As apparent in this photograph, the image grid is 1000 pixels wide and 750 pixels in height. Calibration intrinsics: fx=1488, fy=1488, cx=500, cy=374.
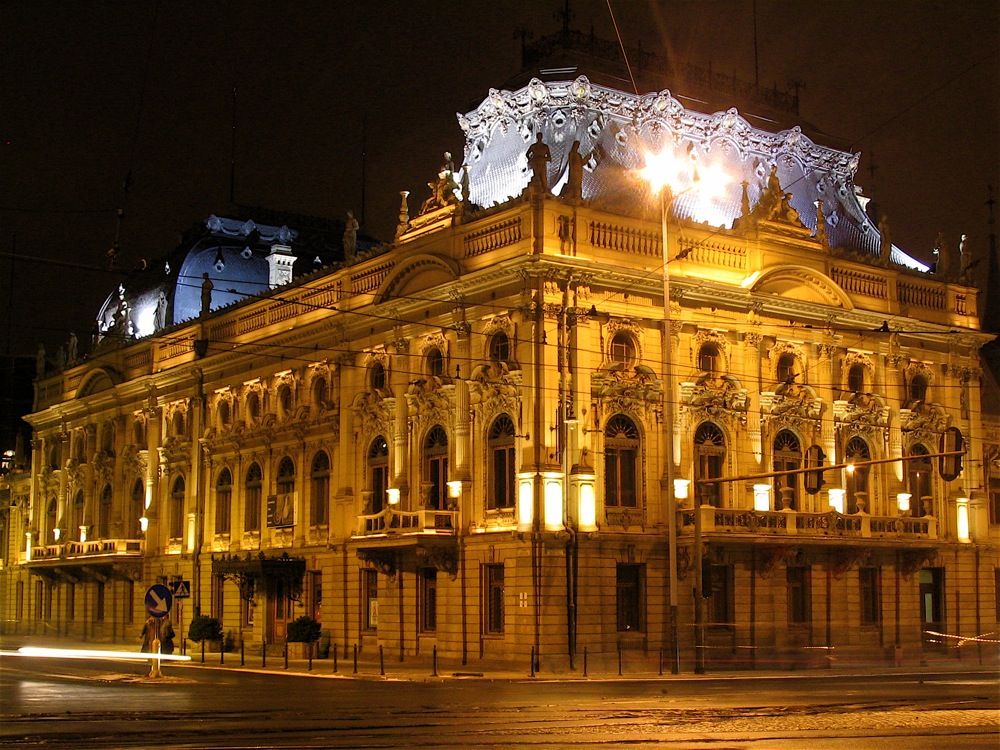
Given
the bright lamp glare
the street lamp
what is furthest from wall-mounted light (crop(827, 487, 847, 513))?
the bright lamp glare

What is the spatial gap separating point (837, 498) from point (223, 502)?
25.2 metres

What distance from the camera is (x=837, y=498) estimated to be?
1949 inches

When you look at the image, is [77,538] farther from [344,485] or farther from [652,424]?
[652,424]

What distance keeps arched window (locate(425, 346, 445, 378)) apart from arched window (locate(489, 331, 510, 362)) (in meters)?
2.91

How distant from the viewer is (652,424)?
4566cm

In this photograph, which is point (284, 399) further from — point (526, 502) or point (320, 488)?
point (526, 502)

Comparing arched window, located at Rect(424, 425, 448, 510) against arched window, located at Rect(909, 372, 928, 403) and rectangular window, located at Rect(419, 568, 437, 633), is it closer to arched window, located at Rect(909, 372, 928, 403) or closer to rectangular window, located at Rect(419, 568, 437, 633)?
rectangular window, located at Rect(419, 568, 437, 633)

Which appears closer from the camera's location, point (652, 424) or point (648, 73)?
point (652, 424)

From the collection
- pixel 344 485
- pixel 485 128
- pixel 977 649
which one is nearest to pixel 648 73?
pixel 485 128

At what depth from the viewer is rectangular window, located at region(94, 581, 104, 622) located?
2760 inches

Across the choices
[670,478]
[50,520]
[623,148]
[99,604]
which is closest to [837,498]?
[670,478]

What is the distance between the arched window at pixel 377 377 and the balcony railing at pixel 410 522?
476 cm

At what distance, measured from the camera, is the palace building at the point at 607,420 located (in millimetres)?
43750

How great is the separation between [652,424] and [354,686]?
45.8ft
